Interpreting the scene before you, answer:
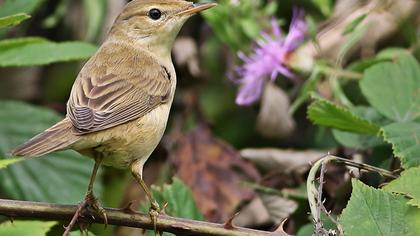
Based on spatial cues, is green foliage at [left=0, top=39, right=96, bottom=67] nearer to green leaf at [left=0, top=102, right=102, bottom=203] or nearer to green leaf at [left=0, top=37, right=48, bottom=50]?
green leaf at [left=0, top=37, right=48, bottom=50]

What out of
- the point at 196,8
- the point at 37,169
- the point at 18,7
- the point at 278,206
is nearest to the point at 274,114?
the point at 278,206

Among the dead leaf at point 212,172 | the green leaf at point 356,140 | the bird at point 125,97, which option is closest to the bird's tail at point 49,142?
the bird at point 125,97

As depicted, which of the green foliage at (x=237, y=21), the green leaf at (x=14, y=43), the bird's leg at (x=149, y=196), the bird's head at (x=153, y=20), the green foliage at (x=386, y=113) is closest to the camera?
the bird's leg at (x=149, y=196)

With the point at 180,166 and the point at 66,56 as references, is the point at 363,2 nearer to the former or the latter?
the point at 180,166

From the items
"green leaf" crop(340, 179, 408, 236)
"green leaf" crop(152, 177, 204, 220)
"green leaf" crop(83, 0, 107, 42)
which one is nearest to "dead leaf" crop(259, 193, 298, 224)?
"green leaf" crop(152, 177, 204, 220)

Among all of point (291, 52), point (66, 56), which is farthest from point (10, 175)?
point (291, 52)

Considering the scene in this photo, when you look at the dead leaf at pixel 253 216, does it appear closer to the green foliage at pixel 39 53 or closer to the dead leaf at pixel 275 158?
the dead leaf at pixel 275 158

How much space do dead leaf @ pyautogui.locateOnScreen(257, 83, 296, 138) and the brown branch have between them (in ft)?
6.63

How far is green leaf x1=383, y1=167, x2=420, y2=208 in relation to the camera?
8.26ft

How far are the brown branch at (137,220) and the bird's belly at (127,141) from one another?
1.23ft

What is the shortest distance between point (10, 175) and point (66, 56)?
129cm

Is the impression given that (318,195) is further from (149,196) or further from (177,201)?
(177,201)

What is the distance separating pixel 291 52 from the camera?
4.22m

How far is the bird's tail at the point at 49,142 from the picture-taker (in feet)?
8.49
